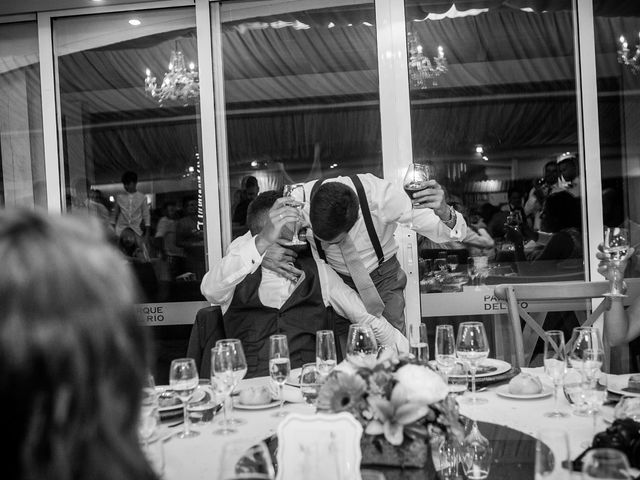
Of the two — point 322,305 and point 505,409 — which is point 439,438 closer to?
point 505,409

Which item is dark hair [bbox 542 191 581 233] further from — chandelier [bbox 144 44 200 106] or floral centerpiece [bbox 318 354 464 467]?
floral centerpiece [bbox 318 354 464 467]

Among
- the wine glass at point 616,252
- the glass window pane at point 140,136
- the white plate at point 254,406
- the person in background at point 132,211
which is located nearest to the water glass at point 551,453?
the white plate at point 254,406

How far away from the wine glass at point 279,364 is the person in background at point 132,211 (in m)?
3.08

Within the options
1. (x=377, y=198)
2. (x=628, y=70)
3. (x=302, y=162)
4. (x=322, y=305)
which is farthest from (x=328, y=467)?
(x=628, y=70)

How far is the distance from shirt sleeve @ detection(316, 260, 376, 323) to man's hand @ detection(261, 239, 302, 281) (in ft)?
0.48

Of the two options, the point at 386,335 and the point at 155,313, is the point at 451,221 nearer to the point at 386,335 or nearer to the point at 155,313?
the point at 386,335

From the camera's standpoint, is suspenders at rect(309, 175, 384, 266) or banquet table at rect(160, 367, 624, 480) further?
suspenders at rect(309, 175, 384, 266)

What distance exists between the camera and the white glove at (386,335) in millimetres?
3105

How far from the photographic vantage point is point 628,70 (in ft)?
13.6

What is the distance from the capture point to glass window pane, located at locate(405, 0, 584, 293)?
420 cm

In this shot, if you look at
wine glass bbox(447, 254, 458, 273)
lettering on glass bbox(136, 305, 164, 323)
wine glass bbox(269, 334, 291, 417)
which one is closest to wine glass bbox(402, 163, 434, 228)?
wine glass bbox(447, 254, 458, 273)

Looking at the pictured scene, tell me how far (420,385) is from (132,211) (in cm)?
373

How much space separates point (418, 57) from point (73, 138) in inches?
93.9

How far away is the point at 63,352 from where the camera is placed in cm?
61
